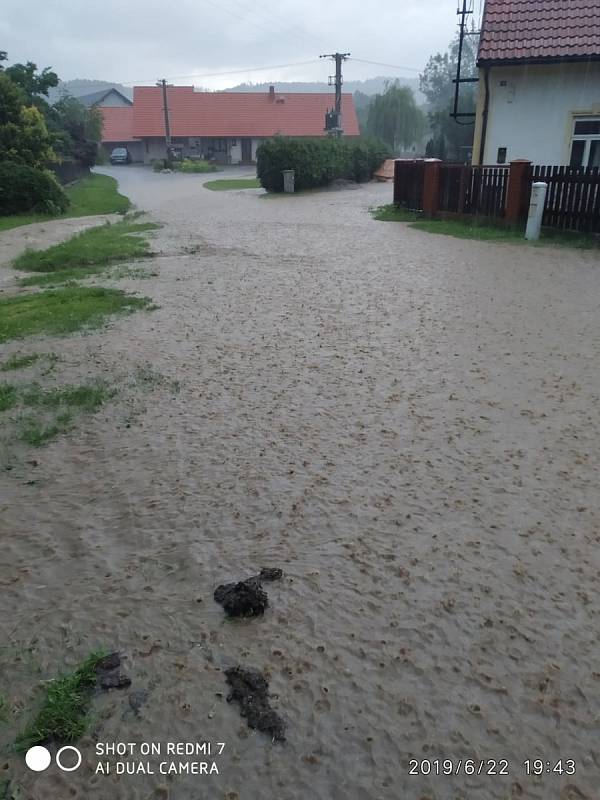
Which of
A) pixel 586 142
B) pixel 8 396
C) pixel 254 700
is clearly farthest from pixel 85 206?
pixel 254 700

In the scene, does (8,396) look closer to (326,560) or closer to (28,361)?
(28,361)

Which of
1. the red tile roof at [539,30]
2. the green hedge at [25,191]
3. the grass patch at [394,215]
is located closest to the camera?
the red tile roof at [539,30]

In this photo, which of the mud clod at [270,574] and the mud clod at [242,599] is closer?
the mud clod at [242,599]

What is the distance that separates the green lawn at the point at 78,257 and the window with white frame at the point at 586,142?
475 inches

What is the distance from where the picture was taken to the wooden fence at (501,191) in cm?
1414

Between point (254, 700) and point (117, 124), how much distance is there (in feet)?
282

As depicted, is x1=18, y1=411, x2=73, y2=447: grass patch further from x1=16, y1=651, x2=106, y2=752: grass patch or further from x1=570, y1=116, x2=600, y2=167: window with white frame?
x1=570, y1=116, x2=600, y2=167: window with white frame

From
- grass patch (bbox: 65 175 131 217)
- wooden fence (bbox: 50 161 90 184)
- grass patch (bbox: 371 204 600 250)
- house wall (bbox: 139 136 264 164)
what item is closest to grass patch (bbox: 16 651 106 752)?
grass patch (bbox: 371 204 600 250)

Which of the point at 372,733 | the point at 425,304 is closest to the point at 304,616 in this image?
the point at 372,733

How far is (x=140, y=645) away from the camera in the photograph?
286 cm

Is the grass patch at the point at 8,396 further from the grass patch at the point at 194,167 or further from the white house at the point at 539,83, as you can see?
the grass patch at the point at 194,167

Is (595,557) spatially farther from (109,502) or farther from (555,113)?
(555,113)

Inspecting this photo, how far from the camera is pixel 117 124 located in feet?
259

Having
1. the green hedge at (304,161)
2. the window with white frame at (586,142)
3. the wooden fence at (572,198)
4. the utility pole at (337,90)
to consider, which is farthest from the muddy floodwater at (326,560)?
the utility pole at (337,90)
